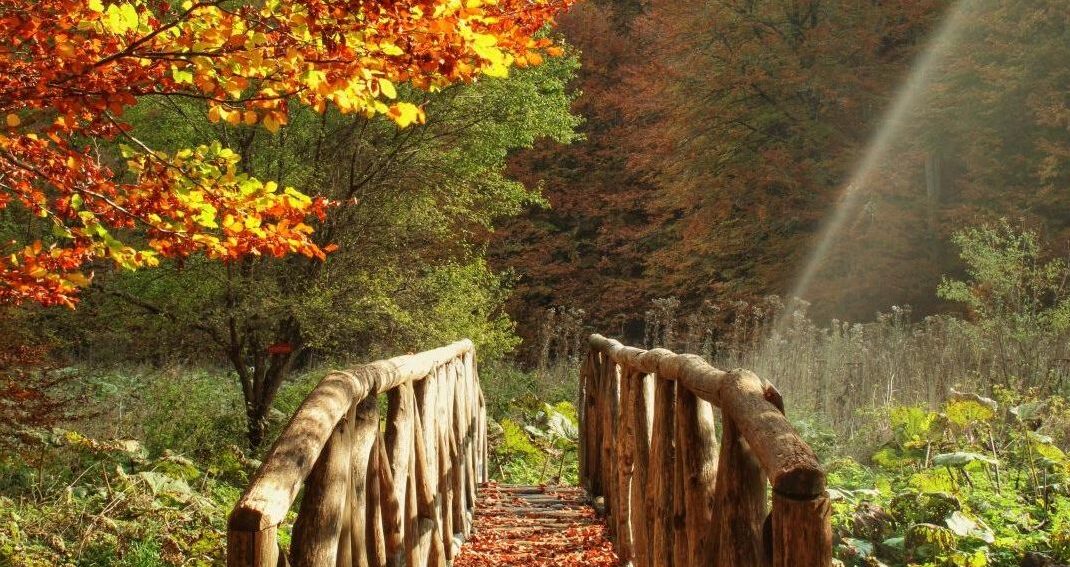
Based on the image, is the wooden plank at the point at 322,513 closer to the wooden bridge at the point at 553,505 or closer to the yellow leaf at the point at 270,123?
the wooden bridge at the point at 553,505

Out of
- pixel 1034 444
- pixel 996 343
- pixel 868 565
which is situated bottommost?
pixel 868 565

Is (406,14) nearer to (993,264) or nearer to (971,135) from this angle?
(993,264)

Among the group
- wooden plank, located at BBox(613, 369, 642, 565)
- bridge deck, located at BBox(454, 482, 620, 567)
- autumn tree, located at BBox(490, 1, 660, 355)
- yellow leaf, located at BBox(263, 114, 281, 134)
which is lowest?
bridge deck, located at BBox(454, 482, 620, 567)

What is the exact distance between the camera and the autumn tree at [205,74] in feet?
12.3

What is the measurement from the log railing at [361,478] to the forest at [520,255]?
0.07ft

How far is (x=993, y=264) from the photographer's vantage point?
9.98 m

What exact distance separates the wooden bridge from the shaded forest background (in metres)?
9.23

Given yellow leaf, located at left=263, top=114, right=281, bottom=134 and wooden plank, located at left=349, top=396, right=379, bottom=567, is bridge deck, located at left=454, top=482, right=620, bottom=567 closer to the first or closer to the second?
yellow leaf, located at left=263, top=114, right=281, bottom=134

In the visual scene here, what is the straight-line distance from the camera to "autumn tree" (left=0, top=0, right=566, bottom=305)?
12.3 ft

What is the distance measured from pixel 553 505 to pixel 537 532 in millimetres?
989

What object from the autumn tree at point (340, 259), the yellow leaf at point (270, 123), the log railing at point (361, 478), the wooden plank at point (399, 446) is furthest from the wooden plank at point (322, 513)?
the autumn tree at point (340, 259)

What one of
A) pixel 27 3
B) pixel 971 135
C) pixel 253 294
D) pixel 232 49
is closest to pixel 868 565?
pixel 232 49

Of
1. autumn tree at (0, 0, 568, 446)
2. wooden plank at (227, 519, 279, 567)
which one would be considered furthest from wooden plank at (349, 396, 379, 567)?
autumn tree at (0, 0, 568, 446)

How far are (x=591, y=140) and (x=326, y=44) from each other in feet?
62.7
